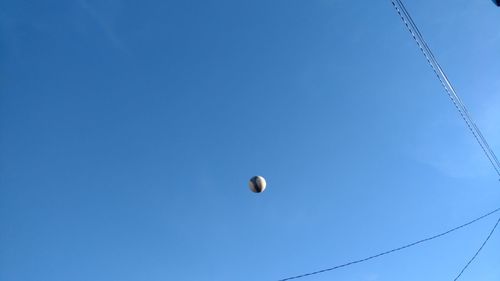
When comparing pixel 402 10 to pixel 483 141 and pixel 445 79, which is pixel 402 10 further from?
pixel 483 141

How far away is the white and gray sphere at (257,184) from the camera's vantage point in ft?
A: 38.0

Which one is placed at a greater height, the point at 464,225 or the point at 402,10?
the point at 402,10

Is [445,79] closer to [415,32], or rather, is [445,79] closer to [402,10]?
[415,32]

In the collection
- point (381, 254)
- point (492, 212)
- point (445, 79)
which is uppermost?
point (445, 79)

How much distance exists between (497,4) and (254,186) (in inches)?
426

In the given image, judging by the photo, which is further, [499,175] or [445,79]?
[499,175]

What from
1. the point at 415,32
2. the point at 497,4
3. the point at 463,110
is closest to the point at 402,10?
the point at 415,32

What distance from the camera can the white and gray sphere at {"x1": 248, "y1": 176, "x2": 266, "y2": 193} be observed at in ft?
38.0

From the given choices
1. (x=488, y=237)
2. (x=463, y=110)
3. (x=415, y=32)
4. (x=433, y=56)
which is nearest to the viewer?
(x=415, y=32)

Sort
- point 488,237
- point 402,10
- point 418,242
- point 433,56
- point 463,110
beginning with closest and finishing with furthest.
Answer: point 402,10
point 433,56
point 463,110
point 418,242
point 488,237

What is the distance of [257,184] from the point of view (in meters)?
11.6

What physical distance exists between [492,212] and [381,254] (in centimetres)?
538

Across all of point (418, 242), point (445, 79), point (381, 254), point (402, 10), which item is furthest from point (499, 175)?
point (402, 10)

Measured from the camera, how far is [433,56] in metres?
11.1
